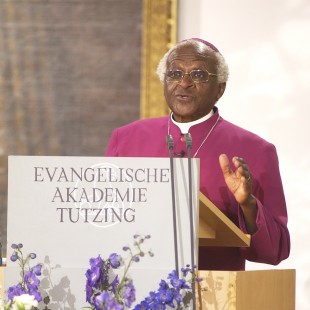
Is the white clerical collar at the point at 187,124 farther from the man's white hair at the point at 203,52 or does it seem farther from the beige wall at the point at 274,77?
the beige wall at the point at 274,77

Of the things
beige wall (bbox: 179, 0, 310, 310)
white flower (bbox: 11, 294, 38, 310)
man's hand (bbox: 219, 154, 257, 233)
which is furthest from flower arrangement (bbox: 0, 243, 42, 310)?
beige wall (bbox: 179, 0, 310, 310)

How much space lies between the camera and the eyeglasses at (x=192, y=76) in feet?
11.2

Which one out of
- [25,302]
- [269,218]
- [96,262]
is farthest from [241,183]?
[25,302]

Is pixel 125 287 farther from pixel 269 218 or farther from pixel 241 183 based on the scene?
pixel 269 218

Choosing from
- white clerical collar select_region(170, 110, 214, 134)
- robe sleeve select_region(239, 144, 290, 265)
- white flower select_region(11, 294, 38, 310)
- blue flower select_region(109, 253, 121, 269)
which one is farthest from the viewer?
white clerical collar select_region(170, 110, 214, 134)

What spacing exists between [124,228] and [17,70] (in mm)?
2700

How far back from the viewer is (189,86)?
3.40 meters

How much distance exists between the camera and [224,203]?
3.28 metres

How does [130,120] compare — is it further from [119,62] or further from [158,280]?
[158,280]

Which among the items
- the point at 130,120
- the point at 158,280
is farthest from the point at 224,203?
the point at 130,120

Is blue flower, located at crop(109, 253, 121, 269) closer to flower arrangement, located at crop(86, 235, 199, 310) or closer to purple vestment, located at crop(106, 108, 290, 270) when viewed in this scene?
flower arrangement, located at crop(86, 235, 199, 310)

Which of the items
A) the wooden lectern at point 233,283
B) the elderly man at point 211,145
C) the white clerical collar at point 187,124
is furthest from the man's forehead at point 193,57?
the wooden lectern at point 233,283

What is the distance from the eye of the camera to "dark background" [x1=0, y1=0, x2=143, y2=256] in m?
4.93

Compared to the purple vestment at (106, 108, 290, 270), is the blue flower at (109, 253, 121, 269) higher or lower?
lower
